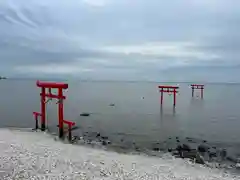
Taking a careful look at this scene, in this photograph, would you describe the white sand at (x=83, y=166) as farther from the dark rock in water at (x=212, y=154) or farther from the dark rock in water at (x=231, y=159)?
the dark rock in water at (x=231, y=159)

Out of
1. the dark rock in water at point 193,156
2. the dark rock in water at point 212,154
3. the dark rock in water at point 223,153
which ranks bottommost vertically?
the dark rock in water at point 223,153

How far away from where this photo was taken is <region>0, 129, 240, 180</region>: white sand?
1163 centimetres

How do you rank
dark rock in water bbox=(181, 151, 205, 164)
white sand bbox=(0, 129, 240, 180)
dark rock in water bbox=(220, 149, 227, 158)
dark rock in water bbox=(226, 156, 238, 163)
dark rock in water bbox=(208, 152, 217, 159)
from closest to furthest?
white sand bbox=(0, 129, 240, 180), dark rock in water bbox=(181, 151, 205, 164), dark rock in water bbox=(226, 156, 238, 163), dark rock in water bbox=(208, 152, 217, 159), dark rock in water bbox=(220, 149, 227, 158)

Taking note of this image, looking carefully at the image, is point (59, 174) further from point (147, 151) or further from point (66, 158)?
point (147, 151)

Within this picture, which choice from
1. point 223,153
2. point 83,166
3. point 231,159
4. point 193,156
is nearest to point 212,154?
point 223,153

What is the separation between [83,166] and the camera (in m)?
12.8

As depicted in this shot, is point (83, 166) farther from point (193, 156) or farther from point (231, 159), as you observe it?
point (231, 159)

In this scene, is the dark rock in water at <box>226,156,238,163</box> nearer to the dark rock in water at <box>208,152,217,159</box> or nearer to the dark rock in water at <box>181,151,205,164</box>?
the dark rock in water at <box>208,152,217,159</box>

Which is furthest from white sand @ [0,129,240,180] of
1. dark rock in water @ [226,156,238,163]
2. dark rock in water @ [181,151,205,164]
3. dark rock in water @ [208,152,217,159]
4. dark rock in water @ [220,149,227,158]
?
dark rock in water @ [220,149,227,158]

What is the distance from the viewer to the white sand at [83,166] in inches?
458

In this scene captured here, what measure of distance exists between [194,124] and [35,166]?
24791 mm

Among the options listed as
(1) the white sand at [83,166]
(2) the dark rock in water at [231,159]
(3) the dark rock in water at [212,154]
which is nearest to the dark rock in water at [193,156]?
(1) the white sand at [83,166]

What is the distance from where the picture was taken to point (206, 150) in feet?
67.7

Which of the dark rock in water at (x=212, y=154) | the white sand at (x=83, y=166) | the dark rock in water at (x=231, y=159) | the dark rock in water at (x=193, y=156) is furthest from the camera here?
the dark rock in water at (x=212, y=154)
